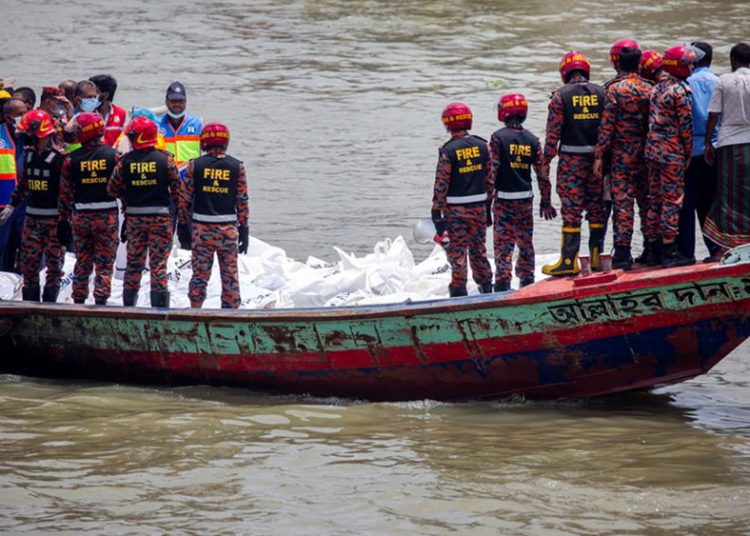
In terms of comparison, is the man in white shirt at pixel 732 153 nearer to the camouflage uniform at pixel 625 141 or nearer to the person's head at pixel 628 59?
the camouflage uniform at pixel 625 141

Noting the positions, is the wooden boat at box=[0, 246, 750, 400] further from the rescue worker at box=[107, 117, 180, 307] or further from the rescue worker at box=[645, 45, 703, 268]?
the rescue worker at box=[107, 117, 180, 307]

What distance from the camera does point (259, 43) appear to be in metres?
28.7

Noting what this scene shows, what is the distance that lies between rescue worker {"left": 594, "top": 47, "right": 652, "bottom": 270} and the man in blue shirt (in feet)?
1.09

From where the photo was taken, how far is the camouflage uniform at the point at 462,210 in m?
10.7

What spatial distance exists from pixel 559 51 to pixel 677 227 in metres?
18.3

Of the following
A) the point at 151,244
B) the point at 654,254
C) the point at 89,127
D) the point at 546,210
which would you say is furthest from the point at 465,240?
the point at 89,127

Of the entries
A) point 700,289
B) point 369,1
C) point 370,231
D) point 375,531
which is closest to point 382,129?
point 370,231

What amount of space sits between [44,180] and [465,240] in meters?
3.66

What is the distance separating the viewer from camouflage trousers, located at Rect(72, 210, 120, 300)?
11.2 meters

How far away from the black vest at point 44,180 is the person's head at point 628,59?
4.80 meters

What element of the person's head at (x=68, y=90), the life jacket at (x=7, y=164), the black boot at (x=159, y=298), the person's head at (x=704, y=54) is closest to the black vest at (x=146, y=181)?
the black boot at (x=159, y=298)

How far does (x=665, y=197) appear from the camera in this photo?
32.4 feet

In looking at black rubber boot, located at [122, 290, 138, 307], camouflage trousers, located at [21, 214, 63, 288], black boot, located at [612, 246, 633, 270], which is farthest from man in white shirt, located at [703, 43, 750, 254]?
camouflage trousers, located at [21, 214, 63, 288]

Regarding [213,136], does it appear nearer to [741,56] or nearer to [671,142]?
[671,142]
